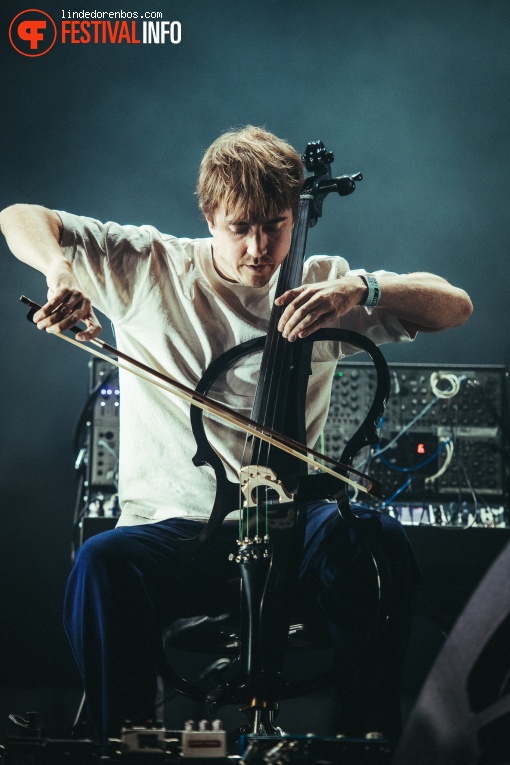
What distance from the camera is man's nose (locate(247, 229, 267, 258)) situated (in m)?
1.91

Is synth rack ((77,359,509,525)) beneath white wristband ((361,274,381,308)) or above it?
beneath

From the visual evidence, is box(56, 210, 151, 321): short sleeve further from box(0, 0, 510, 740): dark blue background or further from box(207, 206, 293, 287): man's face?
box(0, 0, 510, 740): dark blue background

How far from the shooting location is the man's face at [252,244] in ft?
6.30

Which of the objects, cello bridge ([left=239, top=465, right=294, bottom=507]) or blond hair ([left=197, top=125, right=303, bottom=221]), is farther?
blond hair ([left=197, top=125, right=303, bottom=221])

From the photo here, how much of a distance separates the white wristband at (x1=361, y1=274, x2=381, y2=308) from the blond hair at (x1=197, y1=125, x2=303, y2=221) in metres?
0.26

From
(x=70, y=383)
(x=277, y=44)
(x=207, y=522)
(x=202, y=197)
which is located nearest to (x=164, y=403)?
(x=207, y=522)

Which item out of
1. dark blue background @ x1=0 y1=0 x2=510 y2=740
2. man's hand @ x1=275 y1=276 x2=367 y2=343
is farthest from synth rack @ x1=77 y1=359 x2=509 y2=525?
man's hand @ x1=275 y1=276 x2=367 y2=343

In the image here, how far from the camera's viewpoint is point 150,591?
167 cm

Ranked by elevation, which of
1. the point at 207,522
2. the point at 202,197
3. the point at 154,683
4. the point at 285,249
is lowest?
the point at 154,683

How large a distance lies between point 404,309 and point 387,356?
170cm

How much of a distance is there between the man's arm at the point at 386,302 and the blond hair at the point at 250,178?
228mm

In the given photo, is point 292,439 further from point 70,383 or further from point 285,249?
point 70,383
